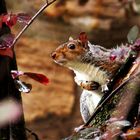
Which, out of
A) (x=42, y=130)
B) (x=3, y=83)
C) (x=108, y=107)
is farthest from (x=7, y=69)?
(x=42, y=130)

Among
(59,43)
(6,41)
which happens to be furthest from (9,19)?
(59,43)

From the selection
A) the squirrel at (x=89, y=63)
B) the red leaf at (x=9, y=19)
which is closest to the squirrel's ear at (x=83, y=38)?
the squirrel at (x=89, y=63)

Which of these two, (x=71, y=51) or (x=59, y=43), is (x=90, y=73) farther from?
(x=59, y=43)

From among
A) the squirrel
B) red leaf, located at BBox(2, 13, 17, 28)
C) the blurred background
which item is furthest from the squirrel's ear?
the blurred background

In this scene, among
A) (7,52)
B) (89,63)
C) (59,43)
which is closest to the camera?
(7,52)

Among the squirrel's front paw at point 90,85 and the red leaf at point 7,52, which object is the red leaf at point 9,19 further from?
the squirrel's front paw at point 90,85

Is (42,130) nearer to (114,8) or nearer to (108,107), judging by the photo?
(114,8)
